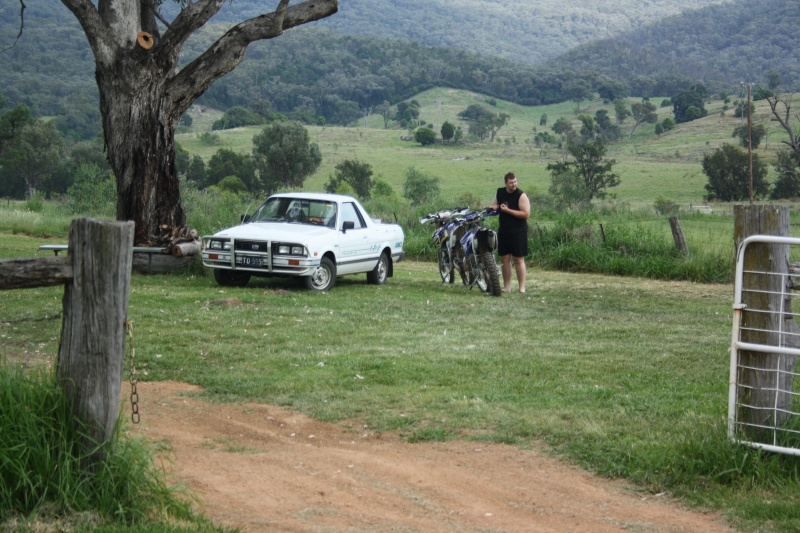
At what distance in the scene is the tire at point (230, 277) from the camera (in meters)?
16.3

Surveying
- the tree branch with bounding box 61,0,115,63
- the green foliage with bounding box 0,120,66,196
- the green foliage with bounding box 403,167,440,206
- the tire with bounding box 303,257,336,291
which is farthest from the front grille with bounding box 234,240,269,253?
the green foliage with bounding box 0,120,66,196

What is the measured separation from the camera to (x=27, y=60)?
562ft

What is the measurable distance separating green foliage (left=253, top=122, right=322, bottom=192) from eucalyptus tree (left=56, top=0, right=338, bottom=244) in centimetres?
5405

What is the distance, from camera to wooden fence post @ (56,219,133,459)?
195 inches

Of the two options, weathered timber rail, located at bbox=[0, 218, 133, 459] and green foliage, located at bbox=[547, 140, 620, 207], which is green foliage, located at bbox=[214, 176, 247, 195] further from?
weathered timber rail, located at bbox=[0, 218, 133, 459]

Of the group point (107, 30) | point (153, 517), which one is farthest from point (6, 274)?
point (107, 30)

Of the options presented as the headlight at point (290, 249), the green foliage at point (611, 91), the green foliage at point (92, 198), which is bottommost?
the headlight at point (290, 249)

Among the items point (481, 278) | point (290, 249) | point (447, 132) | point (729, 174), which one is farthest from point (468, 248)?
point (447, 132)

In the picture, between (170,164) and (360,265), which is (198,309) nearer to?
(360,265)

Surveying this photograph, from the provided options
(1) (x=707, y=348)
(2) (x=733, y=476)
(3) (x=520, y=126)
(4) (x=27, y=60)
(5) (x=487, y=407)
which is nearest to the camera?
(2) (x=733, y=476)

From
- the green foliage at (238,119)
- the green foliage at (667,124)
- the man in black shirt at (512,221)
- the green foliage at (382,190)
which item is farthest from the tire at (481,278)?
the green foliage at (667,124)

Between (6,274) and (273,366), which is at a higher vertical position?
(6,274)

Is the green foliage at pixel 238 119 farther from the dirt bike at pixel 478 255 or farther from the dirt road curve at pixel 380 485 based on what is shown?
the dirt road curve at pixel 380 485

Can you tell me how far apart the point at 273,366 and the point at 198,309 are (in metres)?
3.90
